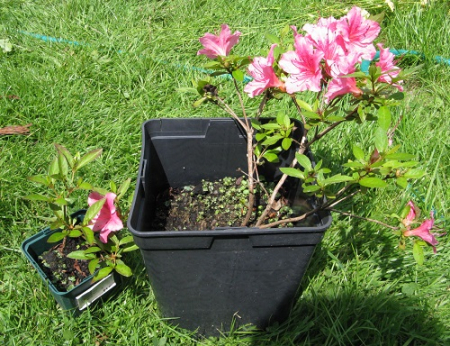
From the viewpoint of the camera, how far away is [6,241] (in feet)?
5.77

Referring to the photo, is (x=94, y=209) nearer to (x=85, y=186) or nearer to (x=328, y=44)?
(x=85, y=186)

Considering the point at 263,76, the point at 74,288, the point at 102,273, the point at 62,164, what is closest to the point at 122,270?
the point at 102,273

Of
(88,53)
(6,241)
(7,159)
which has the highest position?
(88,53)

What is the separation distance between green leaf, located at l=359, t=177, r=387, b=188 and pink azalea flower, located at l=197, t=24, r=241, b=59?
54cm

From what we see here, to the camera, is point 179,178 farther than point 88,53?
No

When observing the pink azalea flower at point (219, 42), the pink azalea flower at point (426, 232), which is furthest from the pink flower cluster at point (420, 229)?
the pink azalea flower at point (219, 42)

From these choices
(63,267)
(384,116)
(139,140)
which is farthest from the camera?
(139,140)

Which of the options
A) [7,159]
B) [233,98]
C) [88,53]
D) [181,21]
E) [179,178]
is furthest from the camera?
[181,21]

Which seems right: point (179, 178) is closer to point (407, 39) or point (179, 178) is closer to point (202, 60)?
point (202, 60)

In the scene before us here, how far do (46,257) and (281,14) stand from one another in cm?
229

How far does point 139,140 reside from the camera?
221 centimetres

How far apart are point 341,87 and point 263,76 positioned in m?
0.25

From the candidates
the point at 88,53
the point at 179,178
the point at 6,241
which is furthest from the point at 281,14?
the point at 6,241

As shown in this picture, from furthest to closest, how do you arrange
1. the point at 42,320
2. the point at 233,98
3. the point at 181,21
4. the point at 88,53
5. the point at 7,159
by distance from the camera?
the point at 181,21 → the point at 88,53 → the point at 233,98 → the point at 7,159 → the point at 42,320
